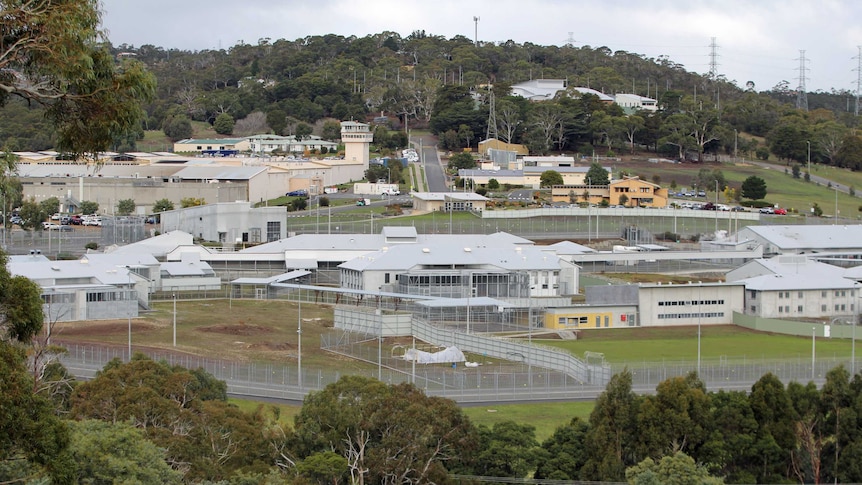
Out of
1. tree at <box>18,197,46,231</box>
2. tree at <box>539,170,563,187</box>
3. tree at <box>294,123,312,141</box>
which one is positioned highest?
tree at <box>294,123,312,141</box>

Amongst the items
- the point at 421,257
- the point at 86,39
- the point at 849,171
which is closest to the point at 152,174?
the point at 421,257

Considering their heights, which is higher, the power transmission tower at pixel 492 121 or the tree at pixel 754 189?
the power transmission tower at pixel 492 121

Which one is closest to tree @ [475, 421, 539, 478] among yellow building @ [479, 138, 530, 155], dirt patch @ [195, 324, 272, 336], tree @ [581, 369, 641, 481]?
tree @ [581, 369, 641, 481]

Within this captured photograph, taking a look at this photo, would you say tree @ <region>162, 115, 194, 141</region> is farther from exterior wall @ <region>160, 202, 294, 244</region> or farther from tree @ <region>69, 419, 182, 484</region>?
tree @ <region>69, 419, 182, 484</region>

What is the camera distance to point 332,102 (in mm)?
118625

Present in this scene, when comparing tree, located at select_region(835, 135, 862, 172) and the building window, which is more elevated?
tree, located at select_region(835, 135, 862, 172)

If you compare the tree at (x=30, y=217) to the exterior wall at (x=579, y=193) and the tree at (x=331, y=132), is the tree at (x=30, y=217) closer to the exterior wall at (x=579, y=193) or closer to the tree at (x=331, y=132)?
the exterior wall at (x=579, y=193)

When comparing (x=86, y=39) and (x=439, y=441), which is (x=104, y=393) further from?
(x=86, y=39)

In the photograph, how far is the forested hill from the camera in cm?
10431

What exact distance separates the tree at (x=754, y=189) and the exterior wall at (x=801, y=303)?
36.6 metres

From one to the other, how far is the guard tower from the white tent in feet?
181

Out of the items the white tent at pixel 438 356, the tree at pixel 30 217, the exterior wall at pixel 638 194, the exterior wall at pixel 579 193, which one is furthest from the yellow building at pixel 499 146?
the white tent at pixel 438 356

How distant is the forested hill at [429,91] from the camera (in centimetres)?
10431

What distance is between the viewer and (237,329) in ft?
135
